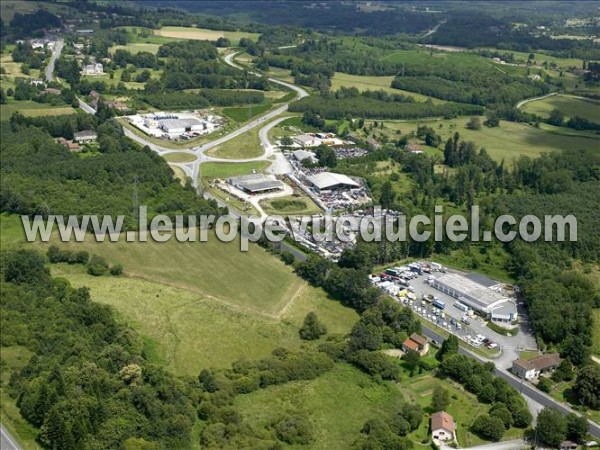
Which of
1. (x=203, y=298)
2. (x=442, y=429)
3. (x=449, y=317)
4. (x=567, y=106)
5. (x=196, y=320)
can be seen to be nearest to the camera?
(x=442, y=429)

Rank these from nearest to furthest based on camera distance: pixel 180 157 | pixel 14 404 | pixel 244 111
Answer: pixel 14 404 < pixel 180 157 < pixel 244 111

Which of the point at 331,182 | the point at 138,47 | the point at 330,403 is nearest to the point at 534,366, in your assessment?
the point at 330,403

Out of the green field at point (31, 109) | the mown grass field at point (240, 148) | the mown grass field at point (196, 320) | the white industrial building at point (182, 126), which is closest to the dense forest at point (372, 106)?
the mown grass field at point (240, 148)

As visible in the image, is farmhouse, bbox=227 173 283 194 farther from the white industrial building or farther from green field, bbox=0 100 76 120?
green field, bbox=0 100 76 120

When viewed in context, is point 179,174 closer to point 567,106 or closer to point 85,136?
point 85,136

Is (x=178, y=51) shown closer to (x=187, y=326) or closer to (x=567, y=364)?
(x=187, y=326)

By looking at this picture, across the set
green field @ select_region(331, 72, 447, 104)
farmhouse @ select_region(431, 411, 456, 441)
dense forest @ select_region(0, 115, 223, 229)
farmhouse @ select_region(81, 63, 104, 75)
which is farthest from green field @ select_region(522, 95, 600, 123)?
farmhouse @ select_region(431, 411, 456, 441)

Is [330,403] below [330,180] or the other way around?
below
